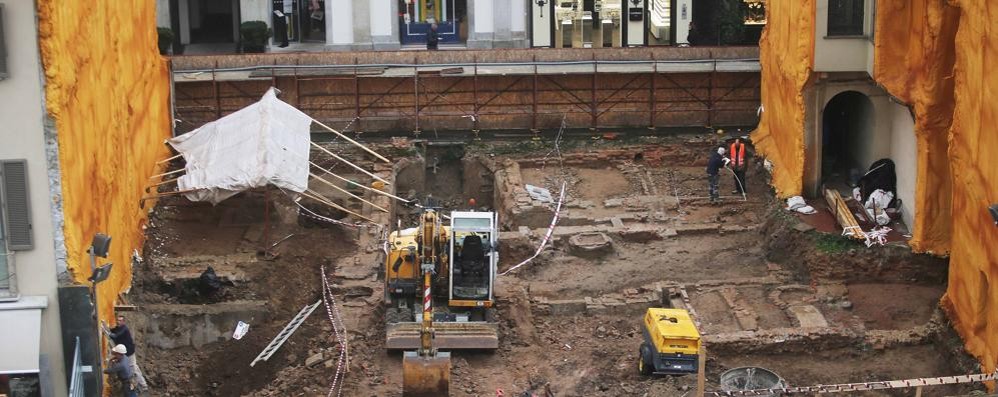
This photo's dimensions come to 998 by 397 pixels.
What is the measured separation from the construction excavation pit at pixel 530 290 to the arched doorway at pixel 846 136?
165 cm

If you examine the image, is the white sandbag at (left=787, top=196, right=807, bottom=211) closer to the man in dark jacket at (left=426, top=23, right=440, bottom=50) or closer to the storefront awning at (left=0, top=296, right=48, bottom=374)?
the storefront awning at (left=0, top=296, right=48, bottom=374)

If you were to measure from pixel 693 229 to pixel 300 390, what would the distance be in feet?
36.2

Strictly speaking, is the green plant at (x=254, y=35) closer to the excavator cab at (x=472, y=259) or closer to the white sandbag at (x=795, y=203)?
the white sandbag at (x=795, y=203)

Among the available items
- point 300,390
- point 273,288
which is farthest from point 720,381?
point 273,288

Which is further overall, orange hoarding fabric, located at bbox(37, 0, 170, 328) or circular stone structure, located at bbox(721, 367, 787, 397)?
circular stone structure, located at bbox(721, 367, 787, 397)

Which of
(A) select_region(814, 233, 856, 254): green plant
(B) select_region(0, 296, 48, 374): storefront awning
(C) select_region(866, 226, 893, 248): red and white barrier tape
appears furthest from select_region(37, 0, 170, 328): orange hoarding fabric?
(C) select_region(866, 226, 893, 248): red and white barrier tape

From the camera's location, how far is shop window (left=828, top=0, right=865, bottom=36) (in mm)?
35625

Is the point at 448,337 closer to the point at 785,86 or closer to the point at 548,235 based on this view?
the point at 548,235

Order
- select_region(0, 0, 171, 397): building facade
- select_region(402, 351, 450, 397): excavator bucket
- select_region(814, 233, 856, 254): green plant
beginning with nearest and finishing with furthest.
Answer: select_region(0, 0, 171, 397): building facade → select_region(402, 351, 450, 397): excavator bucket → select_region(814, 233, 856, 254): green plant

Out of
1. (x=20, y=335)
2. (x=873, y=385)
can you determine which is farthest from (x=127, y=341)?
(x=873, y=385)

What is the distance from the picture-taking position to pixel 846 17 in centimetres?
3569

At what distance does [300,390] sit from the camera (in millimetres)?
28953

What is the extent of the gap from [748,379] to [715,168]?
10.7m

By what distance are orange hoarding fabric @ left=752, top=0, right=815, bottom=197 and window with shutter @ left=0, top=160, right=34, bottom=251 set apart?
17.3 metres
